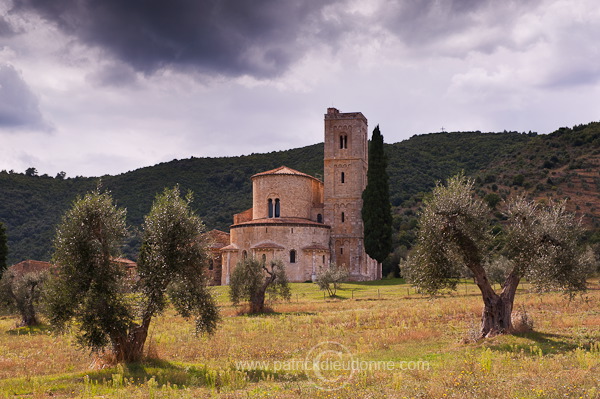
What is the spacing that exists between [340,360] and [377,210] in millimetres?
40140

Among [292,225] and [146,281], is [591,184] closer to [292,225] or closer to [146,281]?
[292,225]

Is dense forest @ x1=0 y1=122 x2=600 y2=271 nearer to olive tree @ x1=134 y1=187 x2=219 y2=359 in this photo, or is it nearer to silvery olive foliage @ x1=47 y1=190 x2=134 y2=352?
olive tree @ x1=134 y1=187 x2=219 y2=359

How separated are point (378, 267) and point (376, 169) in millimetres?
10981

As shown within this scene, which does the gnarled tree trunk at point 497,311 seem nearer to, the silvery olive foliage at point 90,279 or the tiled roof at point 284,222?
the silvery olive foliage at point 90,279

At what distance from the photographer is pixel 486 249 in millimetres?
20109

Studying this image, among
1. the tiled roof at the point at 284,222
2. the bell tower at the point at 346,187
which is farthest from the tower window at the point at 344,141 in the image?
the tiled roof at the point at 284,222

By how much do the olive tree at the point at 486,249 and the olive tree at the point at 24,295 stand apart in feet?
79.1

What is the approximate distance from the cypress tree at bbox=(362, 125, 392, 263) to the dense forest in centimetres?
794

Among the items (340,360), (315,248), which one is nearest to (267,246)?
(315,248)

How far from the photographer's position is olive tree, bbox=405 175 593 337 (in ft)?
64.1

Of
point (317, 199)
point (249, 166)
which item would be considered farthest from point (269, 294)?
point (249, 166)

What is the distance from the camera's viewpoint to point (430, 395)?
11258mm

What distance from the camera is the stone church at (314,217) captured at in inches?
2212

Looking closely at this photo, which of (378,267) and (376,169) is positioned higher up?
(376,169)
